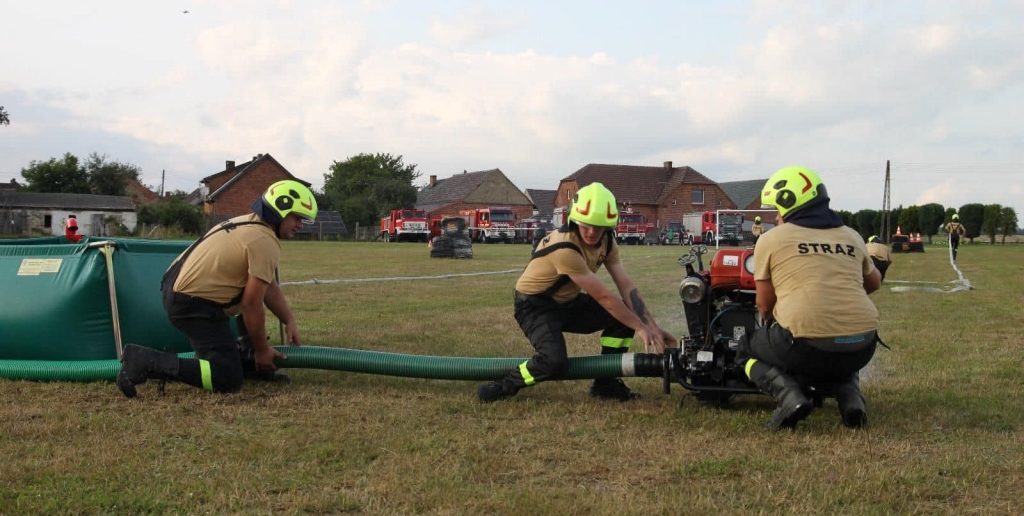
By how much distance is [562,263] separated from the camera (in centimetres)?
561

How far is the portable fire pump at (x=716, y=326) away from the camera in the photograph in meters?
5.41

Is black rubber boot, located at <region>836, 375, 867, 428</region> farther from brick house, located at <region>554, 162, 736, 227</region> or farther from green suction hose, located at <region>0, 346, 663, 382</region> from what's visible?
brick house, located at <region>554, 162, 736, 227</region>

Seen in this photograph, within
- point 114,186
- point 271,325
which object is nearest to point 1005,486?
point 271,325

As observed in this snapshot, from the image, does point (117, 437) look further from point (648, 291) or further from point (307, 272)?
point (307, 272)

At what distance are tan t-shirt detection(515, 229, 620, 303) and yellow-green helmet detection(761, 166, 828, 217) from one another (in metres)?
1.29

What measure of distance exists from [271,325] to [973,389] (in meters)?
7.23

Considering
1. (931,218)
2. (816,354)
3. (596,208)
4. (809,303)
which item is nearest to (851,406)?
(816,354)

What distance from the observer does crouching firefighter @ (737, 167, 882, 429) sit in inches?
188

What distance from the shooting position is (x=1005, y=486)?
12.8 ft

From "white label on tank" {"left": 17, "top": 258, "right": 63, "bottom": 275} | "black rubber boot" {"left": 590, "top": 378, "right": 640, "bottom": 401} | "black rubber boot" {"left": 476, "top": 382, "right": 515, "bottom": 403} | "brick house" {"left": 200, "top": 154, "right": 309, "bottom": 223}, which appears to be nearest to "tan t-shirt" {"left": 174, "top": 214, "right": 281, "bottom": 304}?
"white label on tank" {"left": 17, "top": 258, "right": 63, "bottom": 275}

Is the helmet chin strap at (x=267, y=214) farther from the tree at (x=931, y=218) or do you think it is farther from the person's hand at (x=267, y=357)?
the tree at (x=931, y=218)

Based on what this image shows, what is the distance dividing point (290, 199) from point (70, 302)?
200 centimetres

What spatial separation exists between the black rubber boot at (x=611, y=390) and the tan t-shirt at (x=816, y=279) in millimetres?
1354

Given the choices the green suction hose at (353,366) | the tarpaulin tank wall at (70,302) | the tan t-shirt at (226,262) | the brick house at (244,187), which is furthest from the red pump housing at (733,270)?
the brick house at (244,187)
